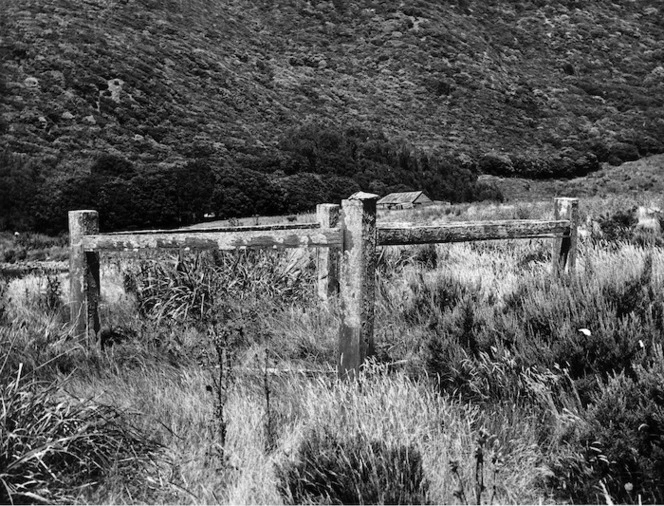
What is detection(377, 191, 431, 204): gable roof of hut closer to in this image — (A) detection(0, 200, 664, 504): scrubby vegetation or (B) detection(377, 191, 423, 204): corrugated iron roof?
(B) detection(377, 191, 423, 204): corrugated iron roof

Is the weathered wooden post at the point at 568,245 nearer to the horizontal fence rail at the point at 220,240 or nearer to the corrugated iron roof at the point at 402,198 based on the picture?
the horizontal fence rail at the point at 220,240

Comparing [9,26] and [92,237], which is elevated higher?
[9,26]

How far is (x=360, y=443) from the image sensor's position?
→ 9.25 ft

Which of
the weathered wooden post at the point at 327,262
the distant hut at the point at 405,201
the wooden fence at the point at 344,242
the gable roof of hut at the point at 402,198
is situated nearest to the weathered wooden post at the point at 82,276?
the wooden fence at the point at 344,242

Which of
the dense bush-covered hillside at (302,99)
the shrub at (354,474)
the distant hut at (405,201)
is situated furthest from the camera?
the dense bush-covered hillside at (302,99)

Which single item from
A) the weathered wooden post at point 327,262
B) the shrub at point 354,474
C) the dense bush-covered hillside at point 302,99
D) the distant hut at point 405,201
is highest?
the dense bush-covered hillside at point 302,99

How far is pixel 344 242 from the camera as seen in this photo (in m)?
3.87

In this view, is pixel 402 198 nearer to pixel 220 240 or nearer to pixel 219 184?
pixel 219 184

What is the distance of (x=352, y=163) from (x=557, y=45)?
32682 millimetres

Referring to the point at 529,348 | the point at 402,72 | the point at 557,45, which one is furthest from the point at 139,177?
the point at 557,45

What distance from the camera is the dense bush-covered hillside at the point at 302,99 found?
2966 cm

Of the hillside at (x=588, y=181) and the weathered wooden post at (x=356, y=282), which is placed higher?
the weathered wooden post at (x=356, y=282)

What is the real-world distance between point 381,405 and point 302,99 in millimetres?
46612

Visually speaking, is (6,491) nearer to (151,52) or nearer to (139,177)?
(139,177)
